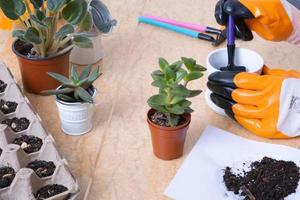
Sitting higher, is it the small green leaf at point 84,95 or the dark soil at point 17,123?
the small green leaf at point 84,95

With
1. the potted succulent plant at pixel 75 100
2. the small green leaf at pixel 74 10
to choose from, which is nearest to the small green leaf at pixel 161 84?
the potted succulent plant at pixel 75 100

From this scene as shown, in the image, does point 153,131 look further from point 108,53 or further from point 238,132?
point 108,53

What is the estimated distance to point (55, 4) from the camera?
2.56 ft

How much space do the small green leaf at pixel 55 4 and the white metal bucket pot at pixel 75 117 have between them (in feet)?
0.54

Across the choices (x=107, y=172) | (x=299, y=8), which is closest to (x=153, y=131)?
(x=107, y=172)

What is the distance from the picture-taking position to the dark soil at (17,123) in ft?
2.39

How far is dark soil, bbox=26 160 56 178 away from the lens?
645 millimetres

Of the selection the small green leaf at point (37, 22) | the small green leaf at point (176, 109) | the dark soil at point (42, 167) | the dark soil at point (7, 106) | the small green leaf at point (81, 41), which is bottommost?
the dark soil at point (42, 167)

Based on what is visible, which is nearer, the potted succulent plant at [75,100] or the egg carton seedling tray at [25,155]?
the egg carton seedling tray at [25,155]

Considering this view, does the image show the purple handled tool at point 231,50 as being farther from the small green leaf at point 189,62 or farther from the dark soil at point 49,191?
the dark soil at point 49,191

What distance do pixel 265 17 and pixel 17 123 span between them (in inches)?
19.7

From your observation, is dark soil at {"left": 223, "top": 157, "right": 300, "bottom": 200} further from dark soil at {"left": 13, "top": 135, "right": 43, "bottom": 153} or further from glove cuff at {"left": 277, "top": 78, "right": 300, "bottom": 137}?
dark soil at {"left": 13, "top": 135, "right": 43, "bottom": 153}

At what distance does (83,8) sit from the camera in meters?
0.81

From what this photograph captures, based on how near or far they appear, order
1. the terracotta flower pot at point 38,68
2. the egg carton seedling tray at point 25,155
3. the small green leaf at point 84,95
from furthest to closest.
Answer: the terracotta flower pot at point 38,68, the small green leaf at point 84,95, the egg carton seedling tray at point 25,155
